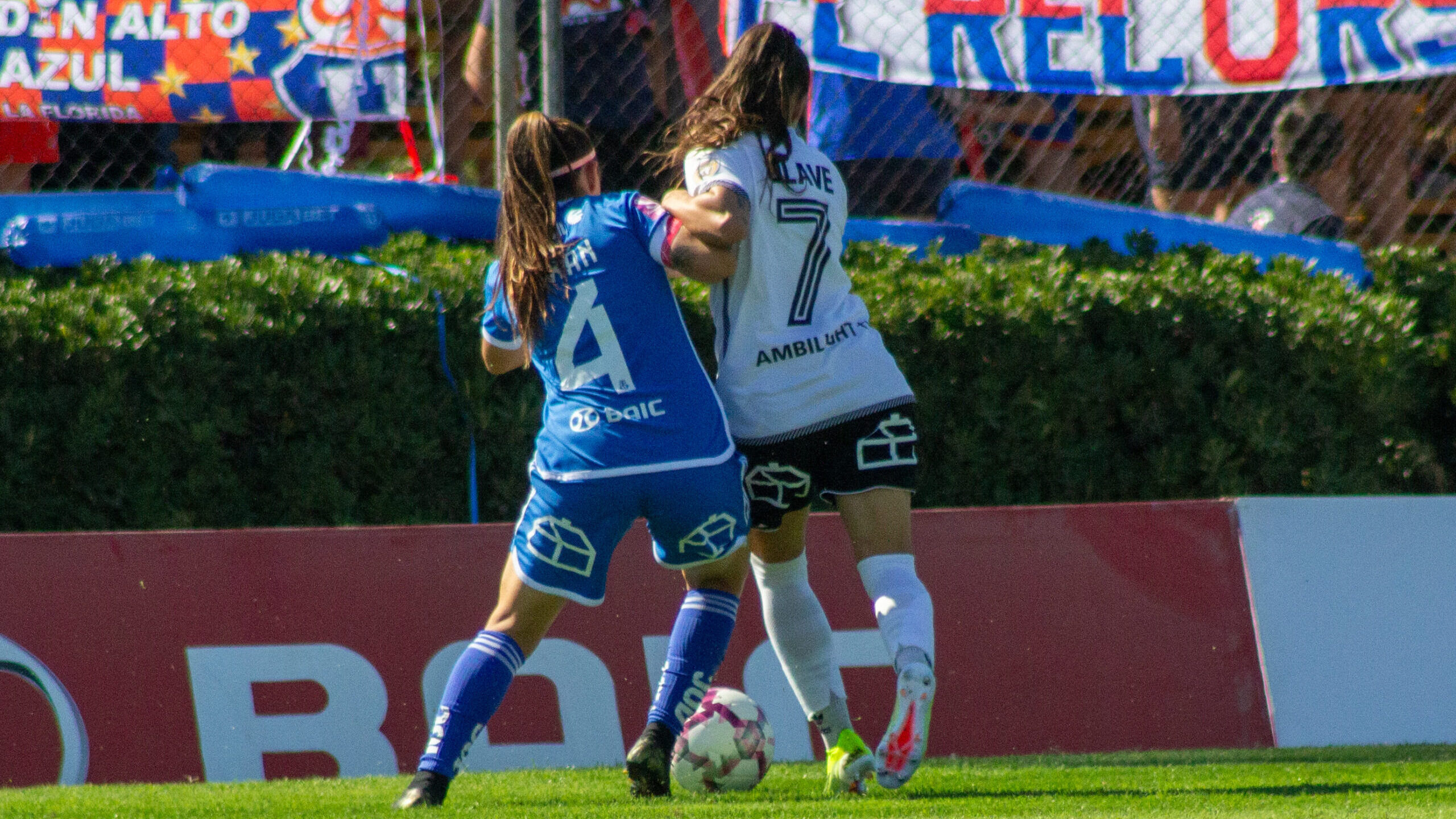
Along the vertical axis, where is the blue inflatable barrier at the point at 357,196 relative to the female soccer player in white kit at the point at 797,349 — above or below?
above

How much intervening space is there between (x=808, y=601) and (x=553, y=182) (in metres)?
1.19

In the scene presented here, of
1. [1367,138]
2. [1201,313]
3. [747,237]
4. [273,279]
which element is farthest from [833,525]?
[1367,138]

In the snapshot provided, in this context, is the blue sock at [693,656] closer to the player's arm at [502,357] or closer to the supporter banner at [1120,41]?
the player's arm at [502,357]

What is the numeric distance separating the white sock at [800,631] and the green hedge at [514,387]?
6.94 feet

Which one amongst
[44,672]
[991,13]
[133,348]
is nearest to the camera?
[44,672]

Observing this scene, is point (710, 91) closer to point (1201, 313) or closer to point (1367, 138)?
point (1201, 313)

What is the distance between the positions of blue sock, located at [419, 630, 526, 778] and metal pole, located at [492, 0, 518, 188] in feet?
9.85

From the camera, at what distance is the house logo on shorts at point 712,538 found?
3.50 m

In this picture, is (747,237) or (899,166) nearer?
(747,237)

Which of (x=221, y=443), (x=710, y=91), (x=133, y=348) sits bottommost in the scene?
(x=221, y=443)

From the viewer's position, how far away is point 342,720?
4648 mm

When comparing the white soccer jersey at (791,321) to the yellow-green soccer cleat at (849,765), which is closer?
the white soccer jersey at (791,321)

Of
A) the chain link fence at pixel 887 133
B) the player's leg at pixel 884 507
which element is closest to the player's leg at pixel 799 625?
the player's leg at pixel 884 507

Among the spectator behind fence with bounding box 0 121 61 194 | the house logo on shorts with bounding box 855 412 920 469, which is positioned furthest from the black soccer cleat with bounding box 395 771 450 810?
the spectator behind fence with bounding box 0 121 61 194
